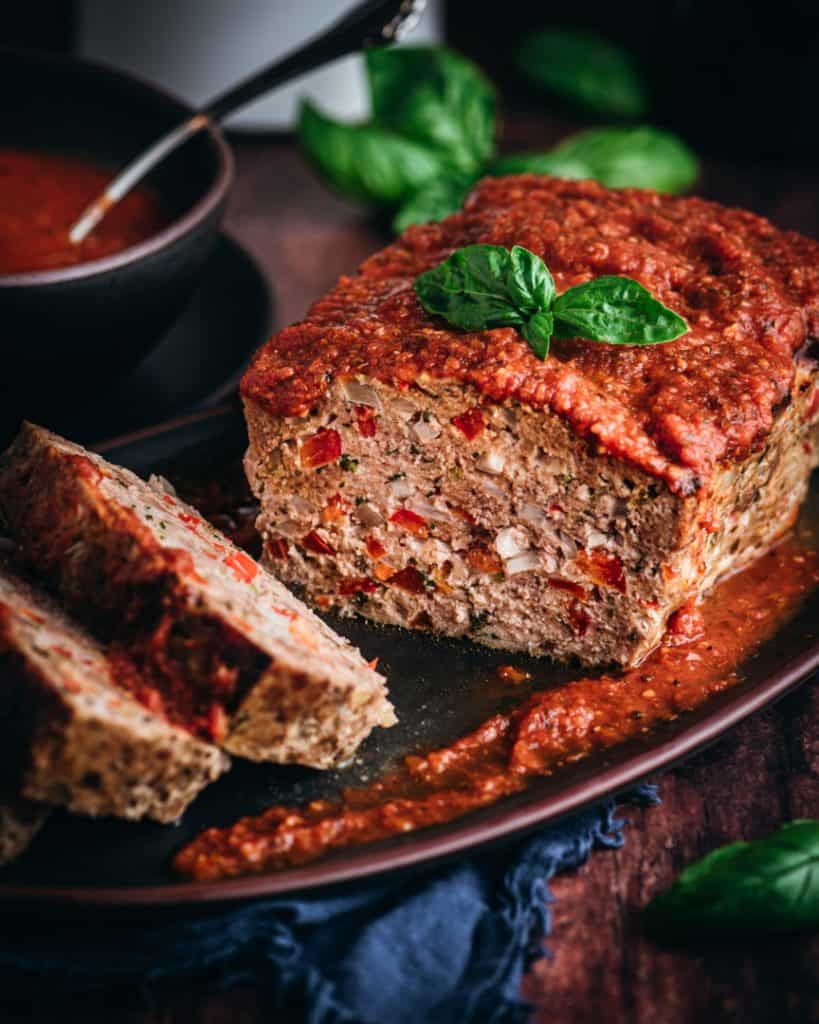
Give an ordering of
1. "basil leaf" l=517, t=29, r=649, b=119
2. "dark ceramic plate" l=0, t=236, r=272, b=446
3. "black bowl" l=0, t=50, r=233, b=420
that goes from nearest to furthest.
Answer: "black bowl" l=0, t=50, r=233, b=420
"dark ceramic plate" l=0, t=236, r=272, b=446
"basil leaf" l=517, t=29, r=649, b=119

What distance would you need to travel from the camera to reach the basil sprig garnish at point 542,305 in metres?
4.61

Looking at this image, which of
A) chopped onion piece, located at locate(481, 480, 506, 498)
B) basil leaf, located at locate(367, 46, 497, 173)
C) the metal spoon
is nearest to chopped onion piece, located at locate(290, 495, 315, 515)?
chopped onion piece, located at locate(481, 480, 506, 498)

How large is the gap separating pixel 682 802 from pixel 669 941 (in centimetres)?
61

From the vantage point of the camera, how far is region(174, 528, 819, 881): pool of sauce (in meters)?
4.04

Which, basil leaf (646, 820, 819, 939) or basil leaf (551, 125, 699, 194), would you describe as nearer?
basil leaf (646, 820, 819, 939)

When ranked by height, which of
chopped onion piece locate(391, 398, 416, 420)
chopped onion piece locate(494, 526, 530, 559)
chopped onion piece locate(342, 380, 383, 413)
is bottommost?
chopped onion piece locate(494, 526, 530, 559)

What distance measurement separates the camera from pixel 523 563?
16.1 feet

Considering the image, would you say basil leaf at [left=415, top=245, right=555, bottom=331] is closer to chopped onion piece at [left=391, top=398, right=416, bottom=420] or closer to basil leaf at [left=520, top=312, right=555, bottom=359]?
basil leaf at [left=520, top=312, right=555, bottom=359]

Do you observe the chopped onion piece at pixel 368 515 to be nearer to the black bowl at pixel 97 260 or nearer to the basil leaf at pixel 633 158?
the black bowl at pixel 97 260

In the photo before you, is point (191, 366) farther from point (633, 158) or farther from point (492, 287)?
point (633, 158)

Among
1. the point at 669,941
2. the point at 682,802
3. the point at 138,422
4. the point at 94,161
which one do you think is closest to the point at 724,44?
the point at 94,161

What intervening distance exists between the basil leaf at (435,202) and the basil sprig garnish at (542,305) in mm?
1686

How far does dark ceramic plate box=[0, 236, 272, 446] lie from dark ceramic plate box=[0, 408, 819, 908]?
1676 millimetres

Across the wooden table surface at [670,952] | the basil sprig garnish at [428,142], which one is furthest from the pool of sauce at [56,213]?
the wooden table surface at [670,952]
